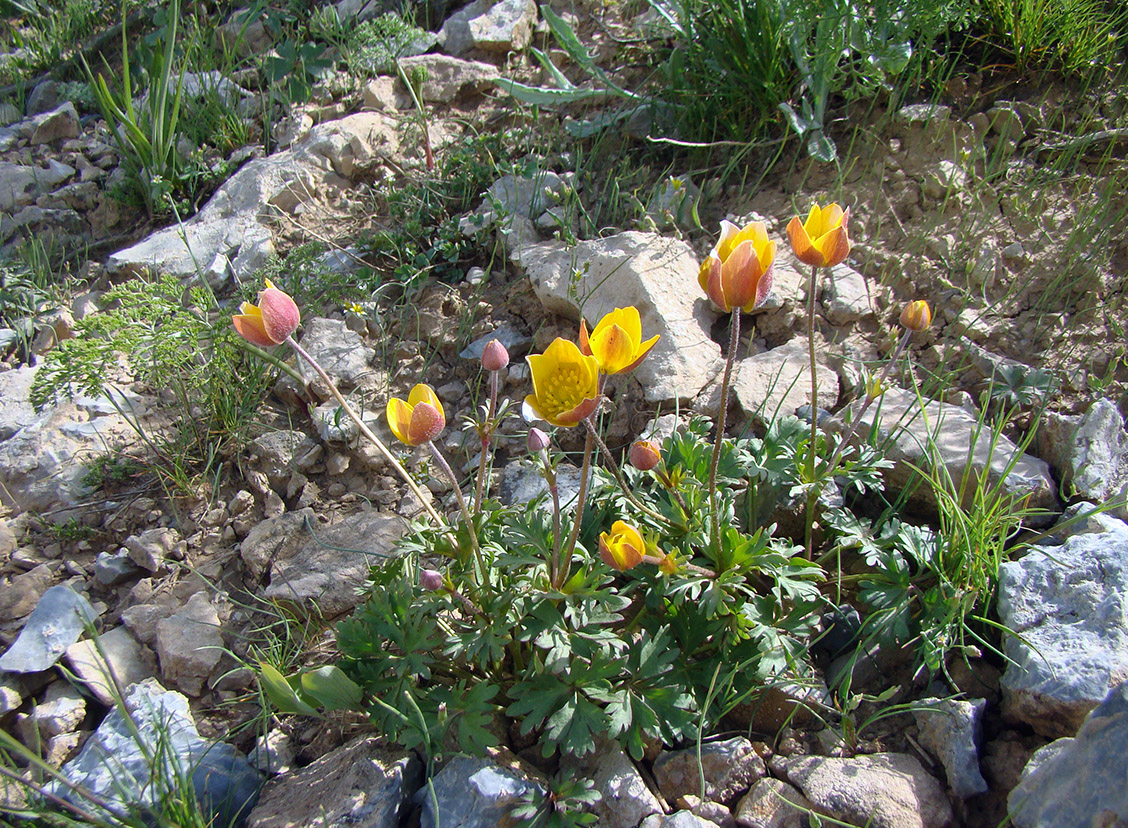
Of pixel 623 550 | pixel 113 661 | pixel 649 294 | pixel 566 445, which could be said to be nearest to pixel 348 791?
pixel 623 550

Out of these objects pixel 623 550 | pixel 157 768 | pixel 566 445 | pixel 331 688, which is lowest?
pixel 157 768

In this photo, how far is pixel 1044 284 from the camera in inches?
116

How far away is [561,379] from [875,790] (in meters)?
1.25

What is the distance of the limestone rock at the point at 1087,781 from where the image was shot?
1.47m

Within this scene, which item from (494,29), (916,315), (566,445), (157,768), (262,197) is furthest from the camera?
(494,29)

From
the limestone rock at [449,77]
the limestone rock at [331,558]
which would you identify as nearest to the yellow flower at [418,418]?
the limestone rock at [331,558]

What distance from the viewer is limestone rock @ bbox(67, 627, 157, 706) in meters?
2.26

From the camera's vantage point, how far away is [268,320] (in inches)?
73.7

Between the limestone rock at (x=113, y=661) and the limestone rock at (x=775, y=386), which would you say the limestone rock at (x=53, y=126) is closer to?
the limestone rock at (x=113, y=661)

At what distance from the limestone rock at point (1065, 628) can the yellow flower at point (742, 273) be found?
107 cm

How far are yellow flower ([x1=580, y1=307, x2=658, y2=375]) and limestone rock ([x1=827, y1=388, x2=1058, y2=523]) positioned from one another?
0.93 metres

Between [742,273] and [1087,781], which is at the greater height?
[742,273]

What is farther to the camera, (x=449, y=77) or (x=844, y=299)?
(x=449, y=77)

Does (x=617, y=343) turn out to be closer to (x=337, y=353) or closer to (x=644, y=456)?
(x=644, y=456)
